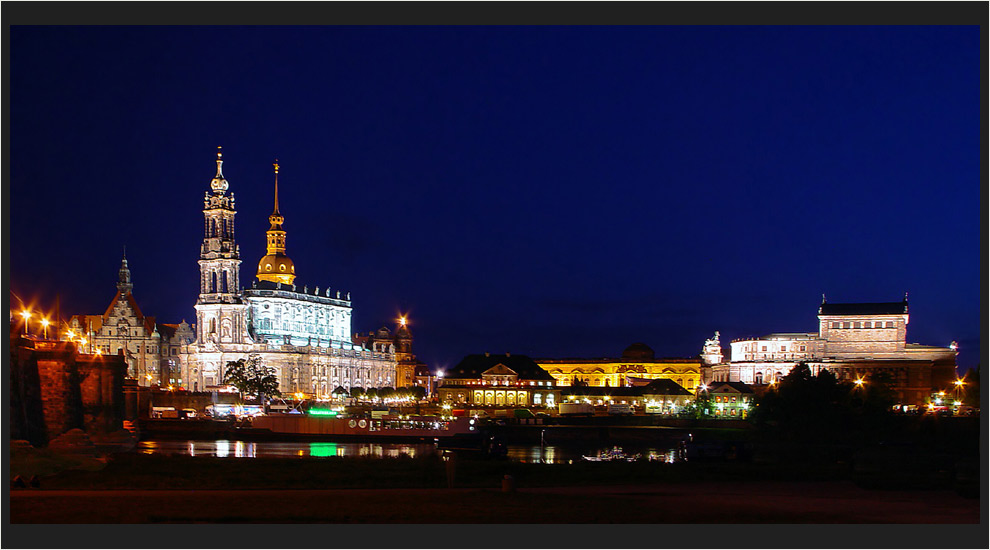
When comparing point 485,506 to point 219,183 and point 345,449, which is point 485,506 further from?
point 219,183

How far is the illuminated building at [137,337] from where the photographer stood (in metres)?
150

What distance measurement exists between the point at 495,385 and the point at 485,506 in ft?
445

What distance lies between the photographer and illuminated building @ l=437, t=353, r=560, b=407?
16375cm

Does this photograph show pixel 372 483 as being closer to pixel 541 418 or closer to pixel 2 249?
pixel 2 249

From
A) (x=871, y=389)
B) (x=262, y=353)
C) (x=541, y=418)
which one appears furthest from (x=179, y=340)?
(x=871, y=389)

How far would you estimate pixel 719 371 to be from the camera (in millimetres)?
184500

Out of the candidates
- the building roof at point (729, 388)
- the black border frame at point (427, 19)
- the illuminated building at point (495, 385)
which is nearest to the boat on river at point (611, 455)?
the black border frame at point (427, 19)

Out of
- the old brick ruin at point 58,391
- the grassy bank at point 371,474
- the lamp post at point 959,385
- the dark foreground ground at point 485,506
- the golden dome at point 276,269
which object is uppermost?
the golden dome at point 276,269

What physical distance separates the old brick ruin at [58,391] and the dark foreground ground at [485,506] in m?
17.5

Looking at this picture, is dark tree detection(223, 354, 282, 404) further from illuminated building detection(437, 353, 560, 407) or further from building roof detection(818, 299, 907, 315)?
building roof detection(818, 299, 907, 315)

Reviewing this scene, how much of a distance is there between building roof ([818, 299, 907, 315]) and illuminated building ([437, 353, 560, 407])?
1622 inches

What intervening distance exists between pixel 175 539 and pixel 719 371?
165m

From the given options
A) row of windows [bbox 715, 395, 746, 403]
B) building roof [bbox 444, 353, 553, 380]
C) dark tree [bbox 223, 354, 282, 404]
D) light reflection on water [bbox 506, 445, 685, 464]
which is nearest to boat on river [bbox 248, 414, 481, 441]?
light reflection on water [bbox 506, 445, 685, 464]

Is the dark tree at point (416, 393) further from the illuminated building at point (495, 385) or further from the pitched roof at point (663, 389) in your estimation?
the pitched roof at point (663, 389)
